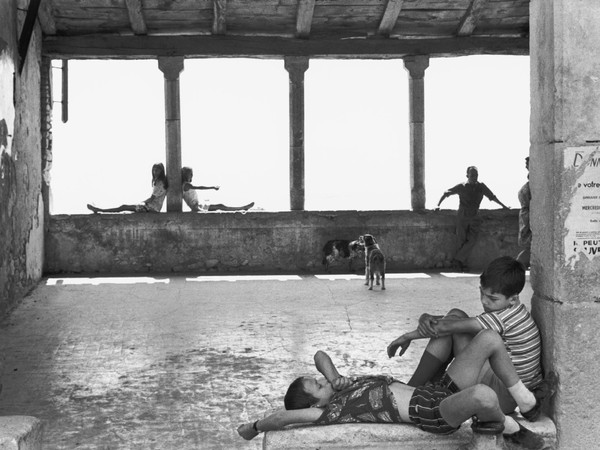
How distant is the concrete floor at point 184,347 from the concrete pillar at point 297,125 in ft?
6.48

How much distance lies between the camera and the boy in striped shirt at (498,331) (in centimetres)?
428

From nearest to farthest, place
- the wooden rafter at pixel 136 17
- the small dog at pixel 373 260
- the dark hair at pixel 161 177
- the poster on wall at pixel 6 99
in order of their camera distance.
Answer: the poster on wall at pixel 6 99, the small dog at pixel 373 260, the wooden rafter at pixel 136 17, the dark hair at pixel 161 177

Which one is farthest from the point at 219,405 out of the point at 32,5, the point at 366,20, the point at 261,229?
the point at 366,20

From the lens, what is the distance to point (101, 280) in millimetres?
12234

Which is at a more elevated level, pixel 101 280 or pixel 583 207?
pixel 583 207

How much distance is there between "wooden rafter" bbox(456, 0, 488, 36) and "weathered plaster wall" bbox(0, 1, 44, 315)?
21.3ft

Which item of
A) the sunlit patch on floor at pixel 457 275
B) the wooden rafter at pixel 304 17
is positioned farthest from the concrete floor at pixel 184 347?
the wooden rafter at pixel 304 17

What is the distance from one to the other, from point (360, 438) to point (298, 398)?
1.23 ft

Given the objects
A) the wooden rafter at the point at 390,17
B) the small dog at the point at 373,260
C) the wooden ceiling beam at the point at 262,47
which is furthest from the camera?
the wooden ceiling beam at the point at 262,47

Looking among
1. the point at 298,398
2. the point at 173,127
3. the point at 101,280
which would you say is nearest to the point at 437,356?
→ the point at 298,398

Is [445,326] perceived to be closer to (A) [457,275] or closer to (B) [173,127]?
(A) [457,275]

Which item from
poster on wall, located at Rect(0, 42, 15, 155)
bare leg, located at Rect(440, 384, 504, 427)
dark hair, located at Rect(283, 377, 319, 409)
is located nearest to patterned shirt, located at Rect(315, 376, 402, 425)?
dark hair, located at Rect(283, 377, 319, 409)

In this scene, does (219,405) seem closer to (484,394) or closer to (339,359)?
(339,359)

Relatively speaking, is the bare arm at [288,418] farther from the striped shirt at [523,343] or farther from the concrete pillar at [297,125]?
the concrete pillar at [297,125]
